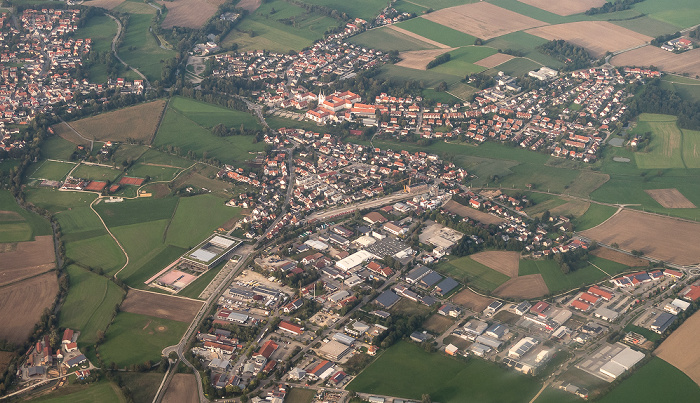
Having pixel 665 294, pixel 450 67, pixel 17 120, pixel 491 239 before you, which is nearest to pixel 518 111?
pixel 450 67

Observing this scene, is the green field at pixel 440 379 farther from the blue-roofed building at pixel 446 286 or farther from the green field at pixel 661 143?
the green field at pixel 661 143

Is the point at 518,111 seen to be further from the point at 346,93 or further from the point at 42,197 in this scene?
the point at 42,197

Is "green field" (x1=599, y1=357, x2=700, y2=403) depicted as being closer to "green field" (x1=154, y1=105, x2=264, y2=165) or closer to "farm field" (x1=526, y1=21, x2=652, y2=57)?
"green field" (x1=154, y1=105, x2=264, y2=165)

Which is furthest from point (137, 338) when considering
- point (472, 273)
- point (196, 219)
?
point (472, 273)

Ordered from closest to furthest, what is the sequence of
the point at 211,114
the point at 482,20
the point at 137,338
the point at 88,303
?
the point at 137,338
the point at 88,303
the point at 211,114
the point at 482,20

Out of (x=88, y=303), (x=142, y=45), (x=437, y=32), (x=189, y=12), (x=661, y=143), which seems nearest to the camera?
(x=88, y=303)

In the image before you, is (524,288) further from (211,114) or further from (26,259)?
(211,114)
